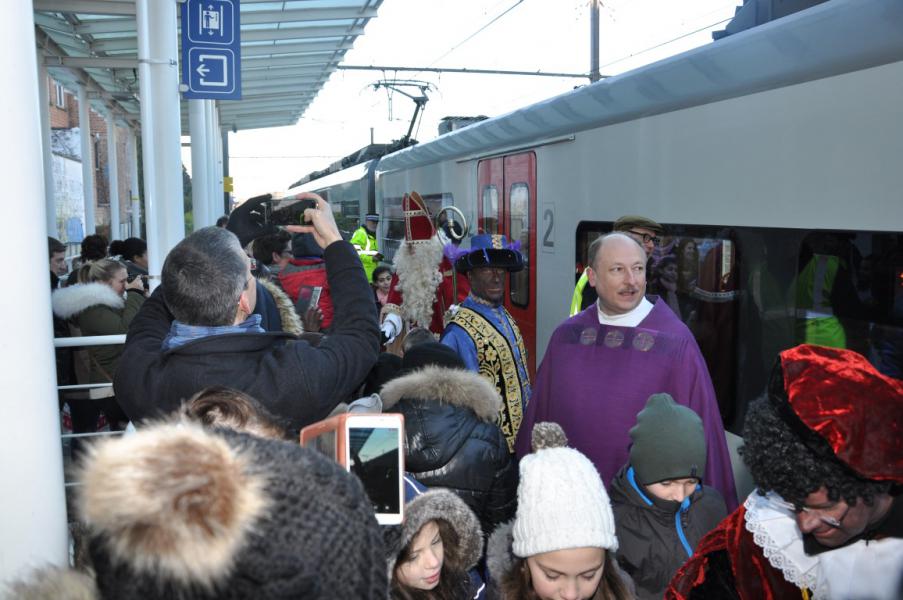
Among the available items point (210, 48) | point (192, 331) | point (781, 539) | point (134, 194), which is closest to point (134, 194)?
point (134, 194)

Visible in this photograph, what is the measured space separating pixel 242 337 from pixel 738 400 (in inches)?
107

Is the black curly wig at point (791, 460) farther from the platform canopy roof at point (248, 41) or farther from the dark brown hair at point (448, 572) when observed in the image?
the platform canopy roof at point (248, 41)

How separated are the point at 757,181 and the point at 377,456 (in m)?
2.83

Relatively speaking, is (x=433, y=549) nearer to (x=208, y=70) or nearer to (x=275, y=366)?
(x=275, y=366)

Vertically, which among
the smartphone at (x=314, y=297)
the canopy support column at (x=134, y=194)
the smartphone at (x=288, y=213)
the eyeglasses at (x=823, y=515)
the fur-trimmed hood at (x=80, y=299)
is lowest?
the eyeglasses at (x=823, y=515)

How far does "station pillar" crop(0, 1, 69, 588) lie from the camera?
176 cm

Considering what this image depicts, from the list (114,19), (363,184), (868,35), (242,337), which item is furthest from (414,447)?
(363,184)

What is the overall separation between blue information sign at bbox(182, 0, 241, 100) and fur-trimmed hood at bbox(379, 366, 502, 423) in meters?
4.98

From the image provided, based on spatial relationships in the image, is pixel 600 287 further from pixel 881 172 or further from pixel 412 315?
pixel 412 315

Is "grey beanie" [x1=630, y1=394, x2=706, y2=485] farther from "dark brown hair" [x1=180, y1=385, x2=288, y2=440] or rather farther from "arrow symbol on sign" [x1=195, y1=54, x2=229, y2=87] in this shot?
"arrow symbol on sign" [x1=195, y1=54, x2=229, y2=87]

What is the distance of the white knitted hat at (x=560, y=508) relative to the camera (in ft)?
7.39

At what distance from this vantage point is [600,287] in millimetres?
3721

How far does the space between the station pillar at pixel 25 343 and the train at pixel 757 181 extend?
283 centimetres

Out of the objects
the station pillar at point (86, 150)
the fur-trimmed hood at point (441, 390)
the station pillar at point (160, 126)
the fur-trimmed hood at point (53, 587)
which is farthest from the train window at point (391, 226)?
the fur-trimmed hood at point (53, 587)
